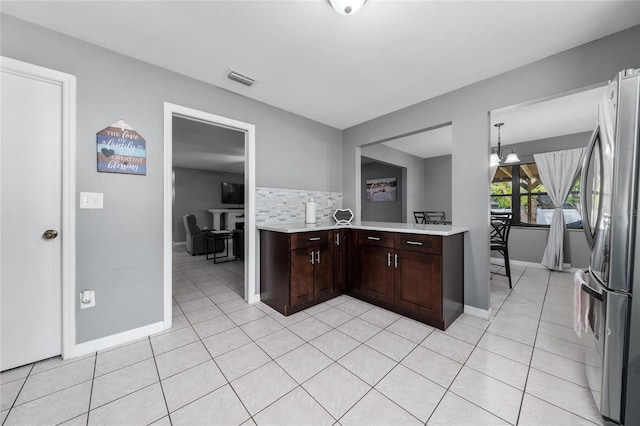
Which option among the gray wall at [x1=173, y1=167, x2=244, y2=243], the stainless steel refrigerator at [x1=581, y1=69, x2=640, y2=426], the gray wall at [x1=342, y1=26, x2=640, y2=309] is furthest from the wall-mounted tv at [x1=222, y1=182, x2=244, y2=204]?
the stainless steel refrigerator at [x1=581, y1=69, x2=640, y2=426]

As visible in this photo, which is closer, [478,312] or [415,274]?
[415,274]

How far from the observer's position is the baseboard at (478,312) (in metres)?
2.39

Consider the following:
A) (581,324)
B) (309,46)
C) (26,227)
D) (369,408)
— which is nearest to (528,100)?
(581,324)

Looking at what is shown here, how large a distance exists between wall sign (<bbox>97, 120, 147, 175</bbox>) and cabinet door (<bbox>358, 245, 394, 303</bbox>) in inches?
93.5

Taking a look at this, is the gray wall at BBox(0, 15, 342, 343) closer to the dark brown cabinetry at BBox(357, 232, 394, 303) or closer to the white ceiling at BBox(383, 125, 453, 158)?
the dark brown cabinetry at BBox(357, 232, 394, 303)

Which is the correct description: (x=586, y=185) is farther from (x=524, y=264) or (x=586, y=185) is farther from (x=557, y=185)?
(x=524, y=264)

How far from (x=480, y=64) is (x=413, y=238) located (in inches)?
67.3

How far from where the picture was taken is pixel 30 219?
1.69 m

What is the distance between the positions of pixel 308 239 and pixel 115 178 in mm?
1786

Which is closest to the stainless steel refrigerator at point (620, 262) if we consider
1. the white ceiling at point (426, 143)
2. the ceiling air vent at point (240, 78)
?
the ceiling air vent at point (240, 78)

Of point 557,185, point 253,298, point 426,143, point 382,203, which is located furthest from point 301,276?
point 557,185

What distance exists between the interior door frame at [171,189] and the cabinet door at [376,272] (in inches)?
50.6

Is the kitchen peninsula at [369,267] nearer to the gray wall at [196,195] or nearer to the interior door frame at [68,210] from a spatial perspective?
the interior door frame at [68,210]

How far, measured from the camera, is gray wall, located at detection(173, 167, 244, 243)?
7137 millimetres
